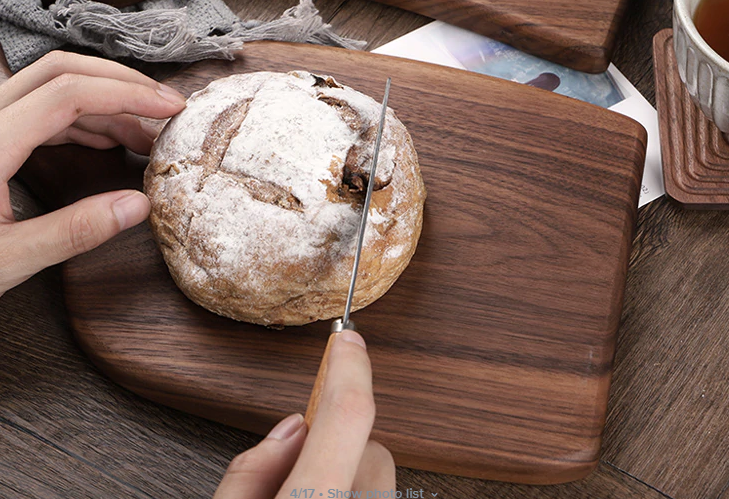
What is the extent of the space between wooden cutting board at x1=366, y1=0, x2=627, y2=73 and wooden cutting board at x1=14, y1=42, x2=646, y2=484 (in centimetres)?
20

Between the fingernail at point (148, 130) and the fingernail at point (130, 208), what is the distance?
0.75 feet

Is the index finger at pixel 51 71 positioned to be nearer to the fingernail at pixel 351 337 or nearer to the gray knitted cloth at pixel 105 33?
the gray knitted cloth at pixel 105 33

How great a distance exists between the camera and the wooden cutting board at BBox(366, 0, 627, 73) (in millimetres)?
1413

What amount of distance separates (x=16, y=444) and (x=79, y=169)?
51cm


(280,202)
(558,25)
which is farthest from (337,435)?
(558,25)

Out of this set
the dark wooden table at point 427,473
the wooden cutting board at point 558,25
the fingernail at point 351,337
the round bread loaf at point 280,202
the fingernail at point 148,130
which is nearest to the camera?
the fingernail at point 351,337

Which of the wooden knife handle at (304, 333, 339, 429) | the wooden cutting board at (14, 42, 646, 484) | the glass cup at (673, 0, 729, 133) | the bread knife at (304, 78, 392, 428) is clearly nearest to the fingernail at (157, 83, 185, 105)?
the wooden cutting board at (14, 42, 646, 484)

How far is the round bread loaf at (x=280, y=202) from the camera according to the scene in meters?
0.99

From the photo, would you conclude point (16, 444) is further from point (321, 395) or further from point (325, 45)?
point (325, 45)

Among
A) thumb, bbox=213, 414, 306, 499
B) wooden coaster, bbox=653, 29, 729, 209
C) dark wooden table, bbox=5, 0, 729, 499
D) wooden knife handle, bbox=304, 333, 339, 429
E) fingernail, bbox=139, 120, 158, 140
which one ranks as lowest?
dark wooden table, bbox=5, 0, 729, 499

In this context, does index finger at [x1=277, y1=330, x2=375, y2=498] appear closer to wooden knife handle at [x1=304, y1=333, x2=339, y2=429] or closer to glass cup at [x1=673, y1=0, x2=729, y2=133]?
wooden knife handle at [x1=304, y1=333, x2=339, y2=429]

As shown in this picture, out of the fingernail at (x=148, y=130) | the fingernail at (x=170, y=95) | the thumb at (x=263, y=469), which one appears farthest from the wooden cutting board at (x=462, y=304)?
the thumb at (x=263, y=469)

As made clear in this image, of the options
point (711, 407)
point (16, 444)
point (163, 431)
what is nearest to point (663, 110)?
point (711, 407)

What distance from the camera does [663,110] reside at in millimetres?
1358
